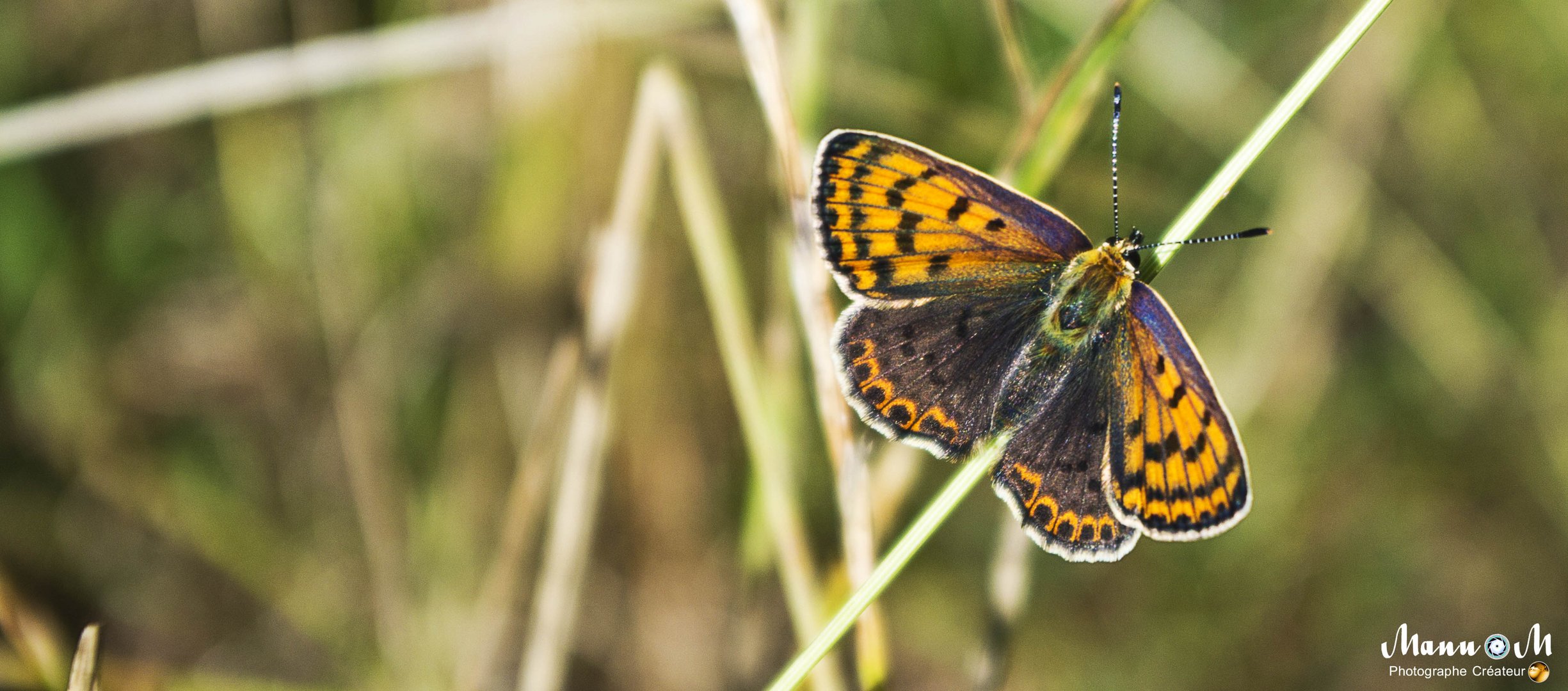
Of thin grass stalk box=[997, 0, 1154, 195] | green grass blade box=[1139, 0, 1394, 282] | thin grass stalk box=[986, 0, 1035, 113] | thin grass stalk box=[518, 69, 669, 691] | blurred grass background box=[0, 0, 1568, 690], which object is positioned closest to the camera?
green grass blade box=[1139, 0, 1394, 282]

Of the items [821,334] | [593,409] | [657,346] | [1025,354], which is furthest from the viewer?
[657,346]

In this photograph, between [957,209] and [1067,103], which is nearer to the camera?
[1067,103]

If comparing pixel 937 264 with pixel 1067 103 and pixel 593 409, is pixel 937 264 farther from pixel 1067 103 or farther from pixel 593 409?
pixel 593 409

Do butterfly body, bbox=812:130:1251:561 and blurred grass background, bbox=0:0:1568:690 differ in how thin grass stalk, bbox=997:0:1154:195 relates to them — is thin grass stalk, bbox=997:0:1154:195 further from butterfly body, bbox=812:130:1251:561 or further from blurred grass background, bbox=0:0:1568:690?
blurred grass background, bbox=0:0:1568:690

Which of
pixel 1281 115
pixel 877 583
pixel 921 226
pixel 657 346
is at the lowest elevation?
pixel 877 583

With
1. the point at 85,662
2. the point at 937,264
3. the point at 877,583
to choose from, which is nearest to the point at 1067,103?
the point at 937,264

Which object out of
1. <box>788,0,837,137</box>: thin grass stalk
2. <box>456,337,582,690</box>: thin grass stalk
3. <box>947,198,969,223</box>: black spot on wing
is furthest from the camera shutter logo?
<box>456,337,582,690</box>: thin grass stalk

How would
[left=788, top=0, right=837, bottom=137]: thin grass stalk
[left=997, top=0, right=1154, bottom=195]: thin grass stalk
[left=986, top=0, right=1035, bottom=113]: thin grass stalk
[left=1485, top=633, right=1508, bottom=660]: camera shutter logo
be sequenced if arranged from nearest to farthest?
[left=997, top=0, right=1154, bottom=195]: thin grass stalk
[left=986, top=0, right=1035, bottom=113]: thin grass stalk
[left=788, top=0, right=837, bottom=137]: thin grass stalk
[left=1485, top=633, right=1508, bottom=660]: camera shutter logo
